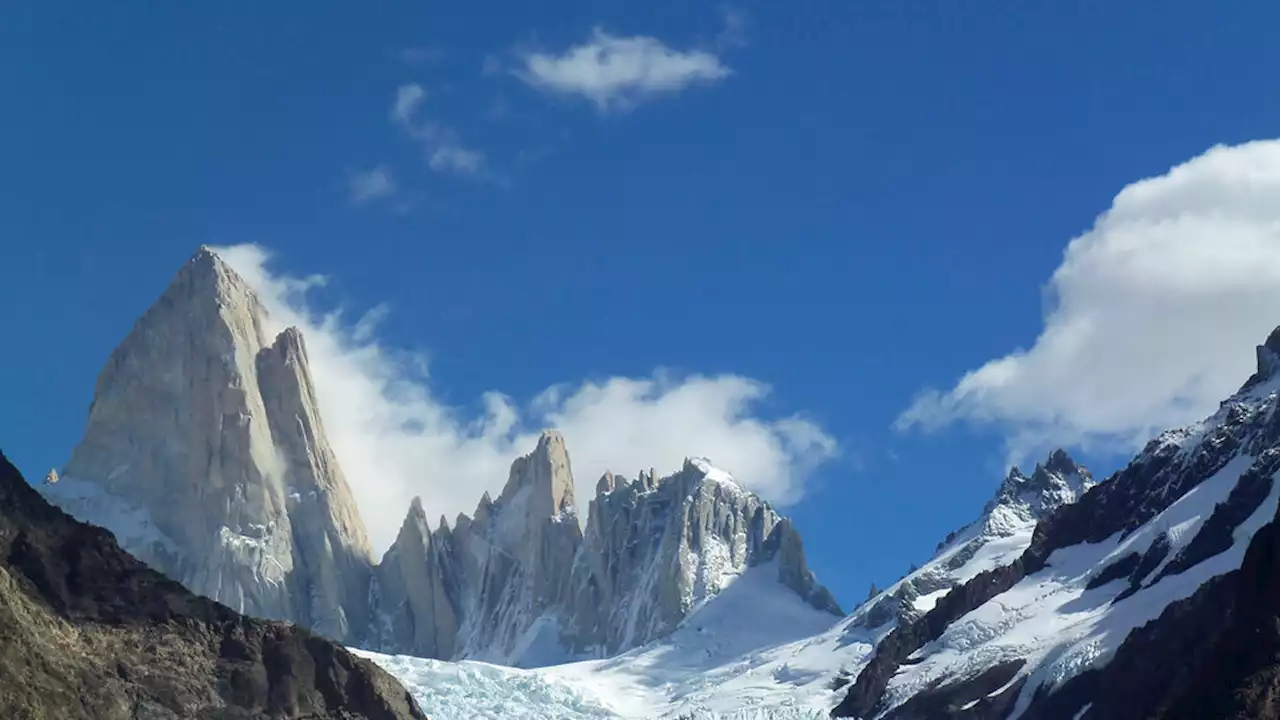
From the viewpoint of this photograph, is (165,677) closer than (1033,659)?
Yes

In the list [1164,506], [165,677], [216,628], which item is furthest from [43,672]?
[1164,506]

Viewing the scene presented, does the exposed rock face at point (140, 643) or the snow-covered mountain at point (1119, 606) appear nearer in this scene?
the exposed rock face at point (140, 643)

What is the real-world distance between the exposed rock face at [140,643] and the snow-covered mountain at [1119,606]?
3926 cm

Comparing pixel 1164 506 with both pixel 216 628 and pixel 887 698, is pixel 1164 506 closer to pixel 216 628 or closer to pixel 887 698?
pixel 887 698

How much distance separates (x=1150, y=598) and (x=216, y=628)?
73.5 meters

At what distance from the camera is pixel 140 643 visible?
10150 centimetres

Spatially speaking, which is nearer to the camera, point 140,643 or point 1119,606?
point 140,643

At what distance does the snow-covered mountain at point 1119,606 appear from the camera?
457 ft

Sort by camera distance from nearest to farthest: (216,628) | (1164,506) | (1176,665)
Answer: (216,628)
(1176,665)
(1164,506)

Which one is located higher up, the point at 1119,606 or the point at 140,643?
the point at 1119,606

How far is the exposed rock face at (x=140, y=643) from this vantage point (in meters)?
95.0

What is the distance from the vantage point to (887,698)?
182875mm

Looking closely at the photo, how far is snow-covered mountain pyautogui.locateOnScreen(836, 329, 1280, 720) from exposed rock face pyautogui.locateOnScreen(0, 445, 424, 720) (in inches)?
1546

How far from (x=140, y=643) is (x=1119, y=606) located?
270 ft
